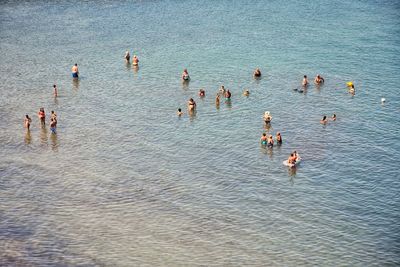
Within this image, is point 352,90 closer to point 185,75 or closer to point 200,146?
point 185,75

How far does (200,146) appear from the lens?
56.6 m

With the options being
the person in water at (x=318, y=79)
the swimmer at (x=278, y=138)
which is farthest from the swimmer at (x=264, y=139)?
the person in water at (x=318, y=79)

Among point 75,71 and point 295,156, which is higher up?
point 75,71

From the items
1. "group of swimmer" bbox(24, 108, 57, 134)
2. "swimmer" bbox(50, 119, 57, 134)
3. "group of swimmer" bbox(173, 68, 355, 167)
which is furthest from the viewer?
"group of swimmer" bbox(24, 108, 57, 134)

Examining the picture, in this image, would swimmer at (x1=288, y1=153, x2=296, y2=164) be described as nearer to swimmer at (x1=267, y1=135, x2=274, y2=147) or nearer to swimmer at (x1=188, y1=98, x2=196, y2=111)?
swimmer at (x1=267, y1=135, x2=274, y2=147)

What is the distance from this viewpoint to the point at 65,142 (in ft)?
188

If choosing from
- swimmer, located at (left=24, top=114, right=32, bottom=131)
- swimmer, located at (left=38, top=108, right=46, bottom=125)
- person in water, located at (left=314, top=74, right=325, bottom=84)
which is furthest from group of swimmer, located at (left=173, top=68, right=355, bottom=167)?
swimmer, located at (left=24, top=114, right=32, bottom=131)

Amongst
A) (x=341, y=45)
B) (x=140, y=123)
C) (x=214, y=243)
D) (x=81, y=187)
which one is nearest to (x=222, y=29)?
(x=341, y=45)

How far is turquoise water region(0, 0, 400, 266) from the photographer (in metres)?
42.8

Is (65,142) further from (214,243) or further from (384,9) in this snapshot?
(384,9)

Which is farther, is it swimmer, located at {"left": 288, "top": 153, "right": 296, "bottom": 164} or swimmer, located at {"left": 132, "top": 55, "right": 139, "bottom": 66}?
swimmer, located at {"left": 132, "top": 55, "right": 139, "bottom": 66}

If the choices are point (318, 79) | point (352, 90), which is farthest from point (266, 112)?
point (352, 90)

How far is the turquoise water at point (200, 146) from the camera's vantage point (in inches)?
1684

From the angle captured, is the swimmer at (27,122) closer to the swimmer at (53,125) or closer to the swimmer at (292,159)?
the swimmer at (53,125)
